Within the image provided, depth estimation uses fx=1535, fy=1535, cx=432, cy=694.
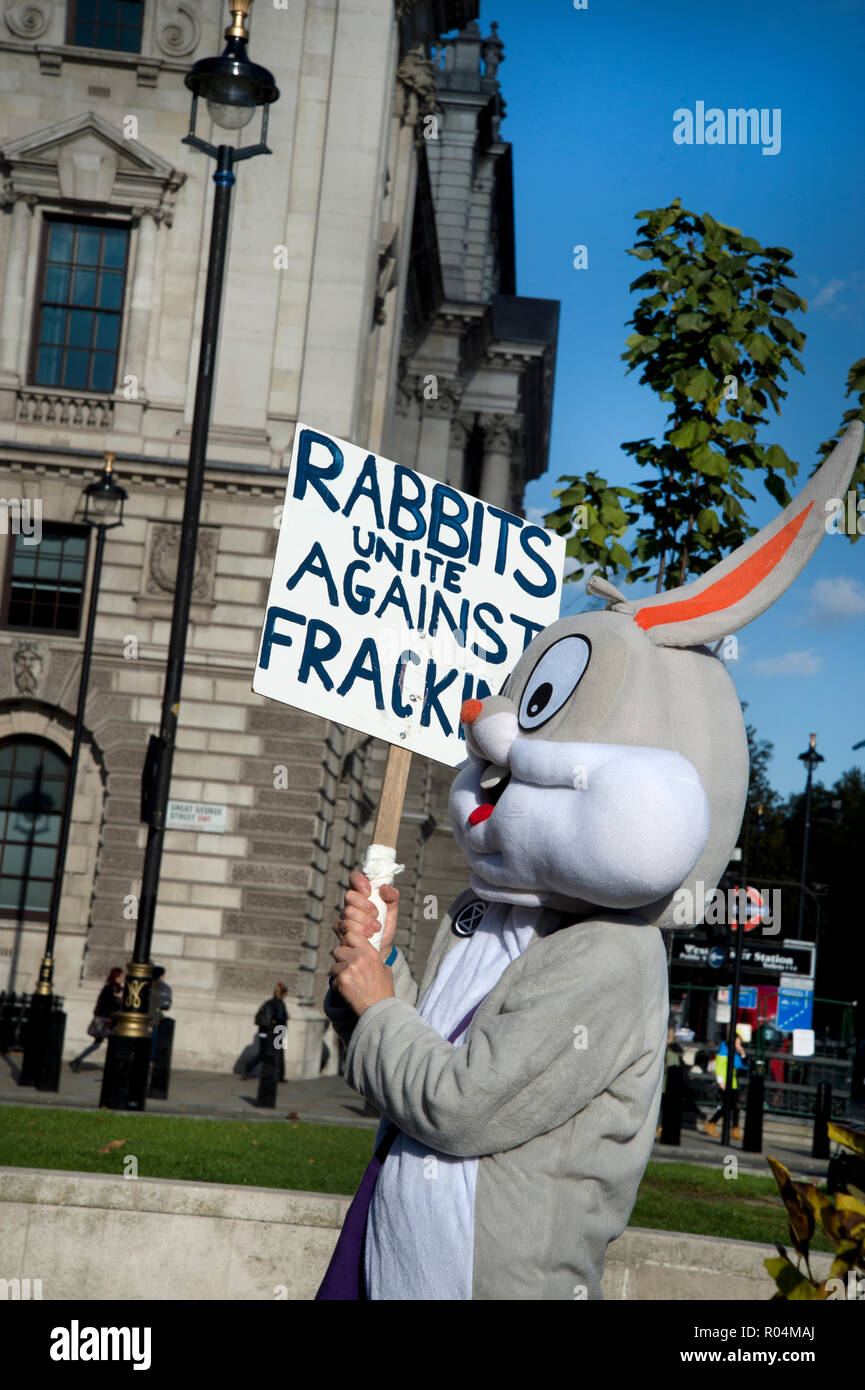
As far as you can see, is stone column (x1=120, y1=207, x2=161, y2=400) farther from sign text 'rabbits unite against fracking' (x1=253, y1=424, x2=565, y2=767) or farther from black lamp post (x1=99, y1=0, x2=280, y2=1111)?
sign text 'rabbits unite against fracking' (x1=253, y1=424, x2=565, y2=767)

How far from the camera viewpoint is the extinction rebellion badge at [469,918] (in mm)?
3889

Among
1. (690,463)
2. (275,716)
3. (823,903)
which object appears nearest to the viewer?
(690,463)

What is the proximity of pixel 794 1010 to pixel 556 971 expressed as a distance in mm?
23819

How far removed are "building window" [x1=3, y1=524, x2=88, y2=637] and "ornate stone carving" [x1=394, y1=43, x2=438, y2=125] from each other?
33.8ft

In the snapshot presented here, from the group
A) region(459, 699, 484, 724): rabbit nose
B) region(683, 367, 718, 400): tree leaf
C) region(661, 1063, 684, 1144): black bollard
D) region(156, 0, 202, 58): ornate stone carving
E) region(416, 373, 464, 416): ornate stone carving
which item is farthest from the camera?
region(416, 373, 464, 416): ornate stone carving

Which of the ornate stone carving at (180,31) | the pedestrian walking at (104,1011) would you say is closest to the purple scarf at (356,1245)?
the pedestrian walking at (104,1011)

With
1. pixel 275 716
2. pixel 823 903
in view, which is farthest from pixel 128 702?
pixel 823 903

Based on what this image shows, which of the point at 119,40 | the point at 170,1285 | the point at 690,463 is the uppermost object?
the point at 119,40

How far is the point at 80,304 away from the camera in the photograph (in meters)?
24.3

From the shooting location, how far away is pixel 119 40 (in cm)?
2422

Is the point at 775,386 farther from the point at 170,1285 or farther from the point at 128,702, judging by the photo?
the point at 128,702

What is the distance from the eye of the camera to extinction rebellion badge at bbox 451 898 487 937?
3.89 m

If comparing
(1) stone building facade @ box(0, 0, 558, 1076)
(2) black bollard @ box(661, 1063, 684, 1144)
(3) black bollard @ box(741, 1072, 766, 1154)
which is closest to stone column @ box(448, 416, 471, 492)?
(1) stone building facade @ box(0, 0, 558, 1076)
